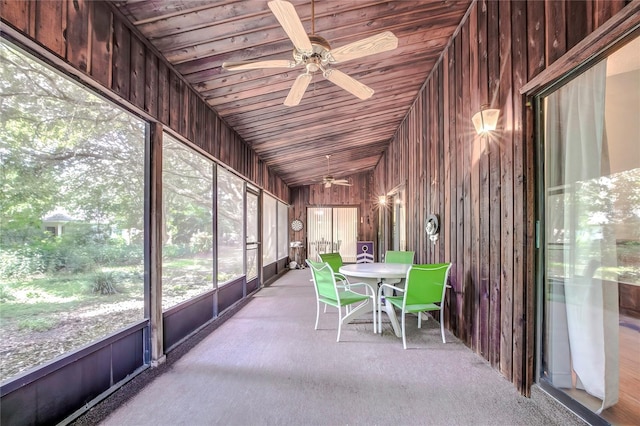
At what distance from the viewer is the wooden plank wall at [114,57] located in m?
1.62

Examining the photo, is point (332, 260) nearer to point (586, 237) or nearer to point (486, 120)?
point (486, 120)

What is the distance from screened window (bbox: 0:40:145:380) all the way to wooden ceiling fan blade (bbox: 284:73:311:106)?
1.33m

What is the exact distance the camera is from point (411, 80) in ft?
14.0

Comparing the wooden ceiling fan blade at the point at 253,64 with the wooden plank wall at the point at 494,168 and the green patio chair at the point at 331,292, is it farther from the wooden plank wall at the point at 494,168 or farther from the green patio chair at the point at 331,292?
the green patio chair at the point at 331,292

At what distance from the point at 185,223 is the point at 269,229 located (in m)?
4.08

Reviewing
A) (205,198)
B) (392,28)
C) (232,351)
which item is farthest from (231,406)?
(392,28)

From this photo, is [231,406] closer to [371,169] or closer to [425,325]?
[425,325]

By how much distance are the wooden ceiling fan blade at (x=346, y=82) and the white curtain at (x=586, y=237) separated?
1415 mm

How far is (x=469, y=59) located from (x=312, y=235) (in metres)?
7.36

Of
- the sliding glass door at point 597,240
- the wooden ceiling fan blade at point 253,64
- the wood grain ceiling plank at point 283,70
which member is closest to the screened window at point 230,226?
the wood grain ceiling plank at point 283,70

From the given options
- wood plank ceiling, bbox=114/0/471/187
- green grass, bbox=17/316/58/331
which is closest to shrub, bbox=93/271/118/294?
green grass, bbox=17/316/58/331

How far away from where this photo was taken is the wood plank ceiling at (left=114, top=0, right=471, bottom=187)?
232 centimetres

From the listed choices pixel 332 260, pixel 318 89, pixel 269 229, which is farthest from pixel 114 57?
pixel 269 229

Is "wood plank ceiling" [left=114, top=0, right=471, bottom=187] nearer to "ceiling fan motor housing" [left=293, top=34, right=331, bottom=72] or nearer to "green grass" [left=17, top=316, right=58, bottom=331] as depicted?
"ceiling fan motor housing" [left=293, top=34, right=331, bottom=72]
